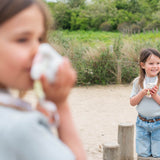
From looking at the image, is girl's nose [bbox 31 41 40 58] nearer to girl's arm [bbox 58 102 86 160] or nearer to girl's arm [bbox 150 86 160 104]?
girl's arm [bbox 58 102 86 160]

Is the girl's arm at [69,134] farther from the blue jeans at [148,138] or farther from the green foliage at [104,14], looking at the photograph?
the green foliage at [104,14]

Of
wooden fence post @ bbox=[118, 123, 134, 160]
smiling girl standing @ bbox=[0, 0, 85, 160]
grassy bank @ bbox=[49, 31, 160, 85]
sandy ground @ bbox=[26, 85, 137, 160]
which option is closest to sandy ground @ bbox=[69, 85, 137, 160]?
sandy ground @ bbox=[26, 85, 137, 160]

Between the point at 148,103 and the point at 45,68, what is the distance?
333 centimetres

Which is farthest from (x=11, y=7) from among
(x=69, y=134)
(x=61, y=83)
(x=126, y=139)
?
(x=126, y=139)

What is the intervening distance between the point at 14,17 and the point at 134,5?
40.7 metres

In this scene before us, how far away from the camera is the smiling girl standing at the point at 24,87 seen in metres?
0.76

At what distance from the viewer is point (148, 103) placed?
403 cm

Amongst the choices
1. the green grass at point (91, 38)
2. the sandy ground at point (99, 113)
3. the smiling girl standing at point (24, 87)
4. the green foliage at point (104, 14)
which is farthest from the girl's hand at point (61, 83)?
the green foliage at point (104, 14)

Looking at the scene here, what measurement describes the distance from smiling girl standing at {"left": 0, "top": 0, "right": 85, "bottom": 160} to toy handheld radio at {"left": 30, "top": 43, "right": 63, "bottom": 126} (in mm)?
11

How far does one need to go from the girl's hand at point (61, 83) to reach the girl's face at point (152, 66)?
3.37 m

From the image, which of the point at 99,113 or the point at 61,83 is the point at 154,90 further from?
the point at 99,113

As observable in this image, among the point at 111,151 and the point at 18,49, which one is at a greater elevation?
the point at 18,49

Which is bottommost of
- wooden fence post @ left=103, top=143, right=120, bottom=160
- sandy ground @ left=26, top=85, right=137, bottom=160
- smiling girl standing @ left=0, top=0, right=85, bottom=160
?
sandy ground @ left=26, top=85, right=137, bottom=160

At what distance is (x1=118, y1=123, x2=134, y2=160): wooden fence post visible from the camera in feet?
14.4
